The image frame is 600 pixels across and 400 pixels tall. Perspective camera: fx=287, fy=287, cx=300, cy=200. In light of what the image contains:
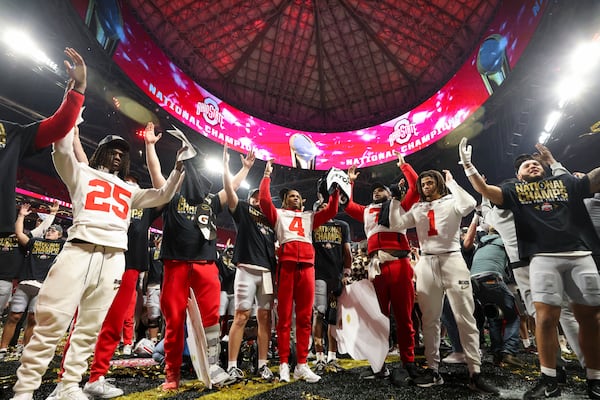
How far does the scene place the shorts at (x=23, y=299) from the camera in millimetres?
4512

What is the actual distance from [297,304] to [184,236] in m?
1.45

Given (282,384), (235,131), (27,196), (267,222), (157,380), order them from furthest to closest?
(235,131) < (27,196) < (267,222) < (157,380) < (282,384)

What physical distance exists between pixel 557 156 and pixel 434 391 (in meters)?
11.9

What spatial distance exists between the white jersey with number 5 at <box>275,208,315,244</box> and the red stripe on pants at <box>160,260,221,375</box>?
936 mm

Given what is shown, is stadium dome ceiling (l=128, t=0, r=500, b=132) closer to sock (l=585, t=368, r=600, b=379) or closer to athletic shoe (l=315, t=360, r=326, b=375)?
sock (l=585, t=368, r=600, b=379)

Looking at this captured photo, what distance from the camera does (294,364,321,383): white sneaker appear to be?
9.48ft

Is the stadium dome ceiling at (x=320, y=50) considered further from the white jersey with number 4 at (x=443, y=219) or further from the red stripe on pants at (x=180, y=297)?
the red stripe on pants at (x=180, y=297)

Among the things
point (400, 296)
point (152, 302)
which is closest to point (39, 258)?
point (152, 302)

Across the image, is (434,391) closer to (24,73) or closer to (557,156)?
(557,156)

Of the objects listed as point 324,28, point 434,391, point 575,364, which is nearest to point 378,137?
point 324,28

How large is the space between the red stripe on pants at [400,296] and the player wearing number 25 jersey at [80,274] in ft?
8.66

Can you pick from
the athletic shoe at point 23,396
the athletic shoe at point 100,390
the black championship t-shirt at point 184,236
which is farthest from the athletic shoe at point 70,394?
the black championship t-shirt at point 184,236

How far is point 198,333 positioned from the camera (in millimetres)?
2607

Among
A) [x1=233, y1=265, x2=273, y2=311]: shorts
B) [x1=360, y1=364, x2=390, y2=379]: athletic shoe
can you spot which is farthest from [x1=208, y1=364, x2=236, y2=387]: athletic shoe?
[x1=360, y1=364, x2=390, y2=379]: athletic shoe
